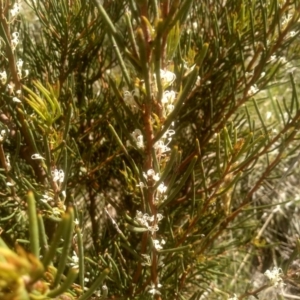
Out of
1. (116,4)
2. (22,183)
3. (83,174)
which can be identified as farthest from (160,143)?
(116,4)

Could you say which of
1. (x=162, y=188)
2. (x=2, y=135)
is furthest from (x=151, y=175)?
(x=2, y=135)

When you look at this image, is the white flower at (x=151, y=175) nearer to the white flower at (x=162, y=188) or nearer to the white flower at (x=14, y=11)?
the white flower at (x=162, y=188)

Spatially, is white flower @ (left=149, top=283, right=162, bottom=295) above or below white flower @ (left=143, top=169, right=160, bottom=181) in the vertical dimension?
below

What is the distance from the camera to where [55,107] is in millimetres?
677

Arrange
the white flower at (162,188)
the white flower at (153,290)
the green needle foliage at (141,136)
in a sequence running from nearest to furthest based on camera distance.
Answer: the green needle foliage at (141,136) < the white flower at (162,188) < the white flower at (153,290)

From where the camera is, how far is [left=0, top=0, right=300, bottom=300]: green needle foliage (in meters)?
0.51

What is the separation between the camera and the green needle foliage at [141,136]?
0.51m

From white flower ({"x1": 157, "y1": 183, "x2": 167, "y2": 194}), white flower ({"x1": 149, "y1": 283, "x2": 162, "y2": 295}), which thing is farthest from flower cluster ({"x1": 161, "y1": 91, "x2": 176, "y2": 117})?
white flower ({"x1": 149, "y1": 283, "x2": 162, "y2": 295})

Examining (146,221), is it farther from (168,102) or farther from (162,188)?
(168,102)

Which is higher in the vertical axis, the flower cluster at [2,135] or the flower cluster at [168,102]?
the flower cluster at [2,135]

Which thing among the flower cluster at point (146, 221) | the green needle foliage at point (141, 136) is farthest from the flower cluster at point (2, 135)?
the flower cluster at point (146, 221)

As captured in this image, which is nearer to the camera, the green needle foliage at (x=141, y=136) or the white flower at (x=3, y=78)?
the green needle foliage at (x=141, y=136)

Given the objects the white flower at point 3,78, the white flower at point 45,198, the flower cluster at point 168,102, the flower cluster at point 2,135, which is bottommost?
the white flower at point 45,198

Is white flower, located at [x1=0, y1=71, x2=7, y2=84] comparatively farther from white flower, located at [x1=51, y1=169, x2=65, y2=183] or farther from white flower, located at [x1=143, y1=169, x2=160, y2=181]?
white flower, located at [x1=143, y1=169, x2=160, y2=181]
